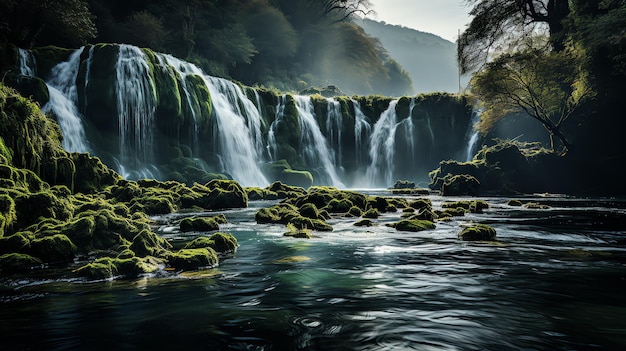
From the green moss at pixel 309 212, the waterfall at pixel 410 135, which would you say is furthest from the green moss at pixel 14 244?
the waterfall at pixel 410 135

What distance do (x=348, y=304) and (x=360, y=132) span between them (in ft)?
145

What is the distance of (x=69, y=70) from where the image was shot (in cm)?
3203

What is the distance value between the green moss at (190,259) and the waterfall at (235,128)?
2977 cm

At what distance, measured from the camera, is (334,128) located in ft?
158

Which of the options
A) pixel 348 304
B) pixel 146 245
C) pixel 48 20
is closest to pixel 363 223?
pixel 146 245

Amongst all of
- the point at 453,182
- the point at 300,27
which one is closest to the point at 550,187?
the point at 453,182

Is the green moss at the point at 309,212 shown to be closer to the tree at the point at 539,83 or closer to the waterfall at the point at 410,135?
the tree at the point at 539,83

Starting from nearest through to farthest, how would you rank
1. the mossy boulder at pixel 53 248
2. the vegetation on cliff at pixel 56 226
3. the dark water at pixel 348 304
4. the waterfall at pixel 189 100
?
the dark water at pixel 348 304 → the vegetation on cliff at pixel 56 226 → the mossy boulder at pixel 53 248 → the waterfall at pixel 189 100

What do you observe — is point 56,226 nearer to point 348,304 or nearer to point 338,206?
point 348,304

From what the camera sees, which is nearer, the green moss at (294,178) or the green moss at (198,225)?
the green moss at (198,225)

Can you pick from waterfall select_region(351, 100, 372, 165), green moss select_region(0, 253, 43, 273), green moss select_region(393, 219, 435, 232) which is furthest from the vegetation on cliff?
waterfall select_region(351, 100, 372, 165)

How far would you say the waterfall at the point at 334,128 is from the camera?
48.1 metres

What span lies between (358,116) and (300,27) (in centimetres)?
3350

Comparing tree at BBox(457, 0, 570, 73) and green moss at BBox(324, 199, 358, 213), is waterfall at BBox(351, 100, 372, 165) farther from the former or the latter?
green moss at BBox(324, 199, 358, 213)
